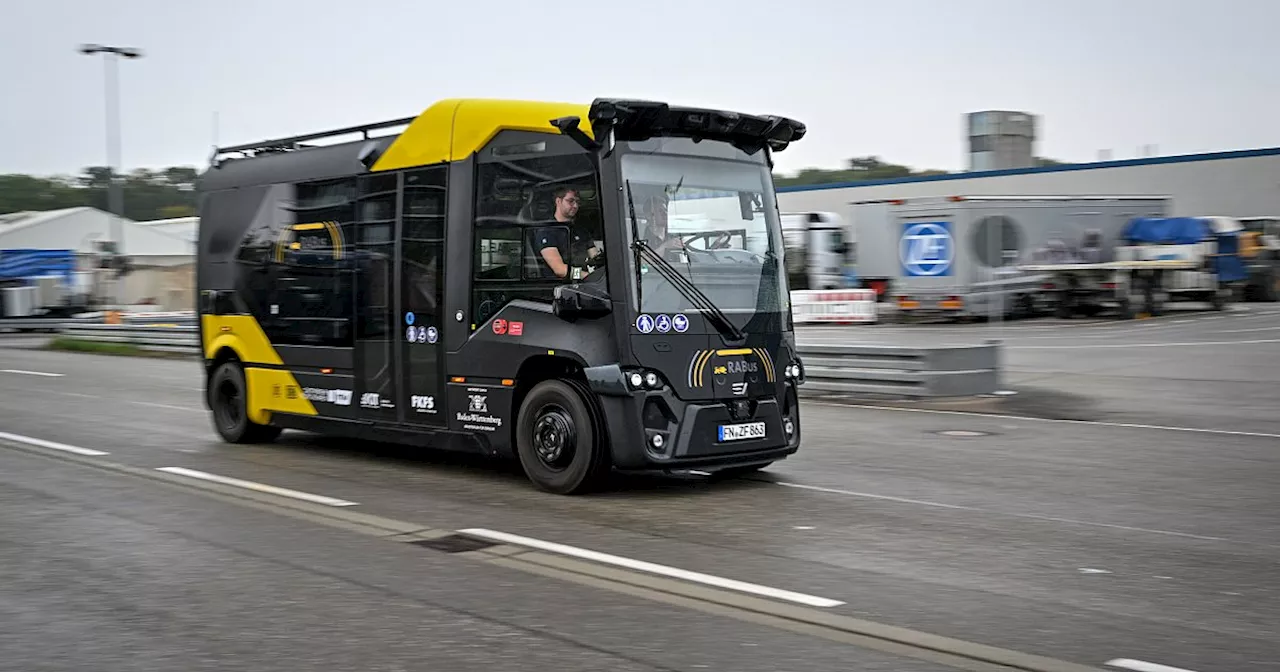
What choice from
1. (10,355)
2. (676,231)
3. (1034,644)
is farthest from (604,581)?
(10,355)

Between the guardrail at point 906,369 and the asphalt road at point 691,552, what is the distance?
1730 mm

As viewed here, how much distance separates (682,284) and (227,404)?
6.05 metres

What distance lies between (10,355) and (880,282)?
23.3m

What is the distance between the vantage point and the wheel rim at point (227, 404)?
515 inches

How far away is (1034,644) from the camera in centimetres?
544

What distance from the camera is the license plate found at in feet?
31.4

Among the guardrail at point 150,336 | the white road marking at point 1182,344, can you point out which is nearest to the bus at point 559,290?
the white road marking at point 1182,344

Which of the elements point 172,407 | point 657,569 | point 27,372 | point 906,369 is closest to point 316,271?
point 657,569

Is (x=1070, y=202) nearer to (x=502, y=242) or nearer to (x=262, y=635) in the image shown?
(x=502, y=242)

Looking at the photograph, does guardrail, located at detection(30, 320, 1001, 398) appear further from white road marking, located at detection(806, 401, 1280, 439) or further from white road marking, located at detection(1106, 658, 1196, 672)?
white road marking, located at detection(1106, 658, 1196, 672)

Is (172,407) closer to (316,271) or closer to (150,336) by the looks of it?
(316,271)

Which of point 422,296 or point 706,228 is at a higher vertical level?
point 706,228

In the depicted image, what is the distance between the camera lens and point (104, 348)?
107 feet

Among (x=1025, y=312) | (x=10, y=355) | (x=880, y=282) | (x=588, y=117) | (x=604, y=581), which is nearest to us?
(x=604, y=581)
